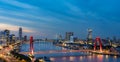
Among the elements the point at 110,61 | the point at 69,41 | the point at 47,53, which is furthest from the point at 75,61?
the point at 69,41

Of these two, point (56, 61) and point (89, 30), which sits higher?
point (89, 30)

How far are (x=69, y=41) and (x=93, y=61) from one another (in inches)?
1978

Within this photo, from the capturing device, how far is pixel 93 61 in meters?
33.7

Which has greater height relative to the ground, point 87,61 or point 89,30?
point 89,30

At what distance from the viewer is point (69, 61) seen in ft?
107

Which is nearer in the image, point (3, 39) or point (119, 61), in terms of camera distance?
point (119, 61)

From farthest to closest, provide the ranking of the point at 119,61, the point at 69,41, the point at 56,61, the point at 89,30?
1. the point at 69,41
2. the point at 89,30
3. the point at 119,61
4. the point at 56,61

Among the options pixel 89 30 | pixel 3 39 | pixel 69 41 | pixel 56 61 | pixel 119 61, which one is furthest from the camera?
pixel 69 41

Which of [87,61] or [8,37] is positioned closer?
[87,61]

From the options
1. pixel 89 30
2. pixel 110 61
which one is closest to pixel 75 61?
pixel 110 61

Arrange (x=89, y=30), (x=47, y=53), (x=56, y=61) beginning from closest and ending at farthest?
(x=56, y=61), (x=47, y=53), (x=89, y=30)

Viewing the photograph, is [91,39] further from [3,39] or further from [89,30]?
[3,39]

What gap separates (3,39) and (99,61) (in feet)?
112

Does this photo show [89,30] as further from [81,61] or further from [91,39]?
[81,61]
